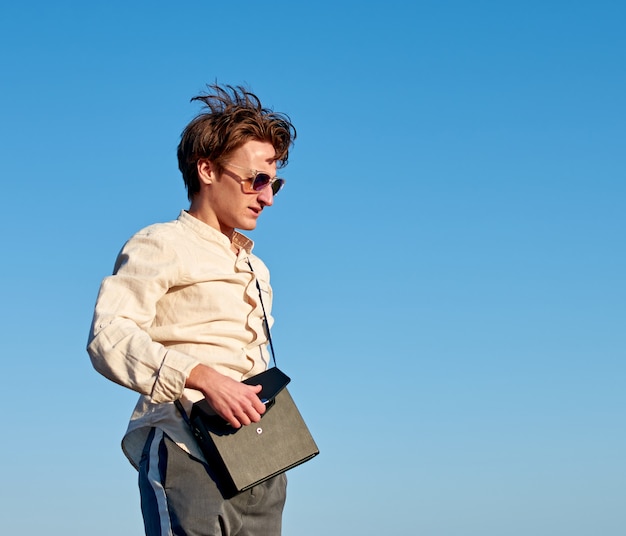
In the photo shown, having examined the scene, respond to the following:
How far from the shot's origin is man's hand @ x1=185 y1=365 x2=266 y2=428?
4.08m

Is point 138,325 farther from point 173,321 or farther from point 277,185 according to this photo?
point 277,185

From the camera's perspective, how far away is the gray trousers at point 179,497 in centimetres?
425

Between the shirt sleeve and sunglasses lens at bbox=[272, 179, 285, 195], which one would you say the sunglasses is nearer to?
sunglasses lens at bbox=[272, 179, 285, 195]

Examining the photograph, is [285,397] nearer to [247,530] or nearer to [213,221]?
[247,530]

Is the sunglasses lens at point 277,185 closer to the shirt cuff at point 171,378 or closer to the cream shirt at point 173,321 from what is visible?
the cream shirt at point 173,321

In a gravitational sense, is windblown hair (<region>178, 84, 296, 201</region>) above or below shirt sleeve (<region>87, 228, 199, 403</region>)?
above

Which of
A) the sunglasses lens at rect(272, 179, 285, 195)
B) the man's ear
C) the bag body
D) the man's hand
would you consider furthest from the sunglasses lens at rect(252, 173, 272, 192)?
the man's hand

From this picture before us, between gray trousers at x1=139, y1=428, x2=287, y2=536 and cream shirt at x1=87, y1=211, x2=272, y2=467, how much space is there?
0.07 metres

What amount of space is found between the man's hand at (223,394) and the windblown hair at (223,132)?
4.23 ft

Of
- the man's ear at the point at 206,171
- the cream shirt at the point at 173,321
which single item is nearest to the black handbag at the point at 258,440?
the cream shirt at the point at 173,321

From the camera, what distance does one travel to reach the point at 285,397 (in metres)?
4.52

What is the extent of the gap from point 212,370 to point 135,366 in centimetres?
34

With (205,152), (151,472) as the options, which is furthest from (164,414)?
→ (205,152)

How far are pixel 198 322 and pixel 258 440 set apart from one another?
25.5 inches
